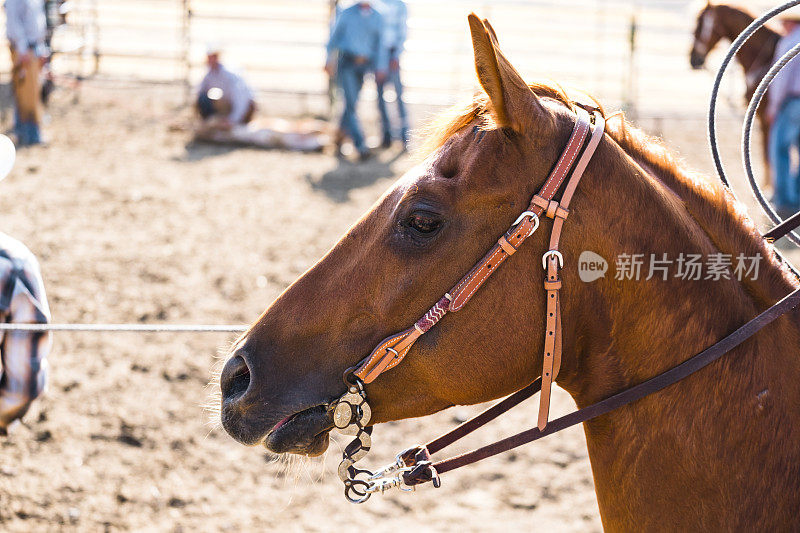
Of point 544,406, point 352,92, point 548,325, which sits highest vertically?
point 548,325

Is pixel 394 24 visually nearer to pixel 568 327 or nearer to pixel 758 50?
pixel 758 50

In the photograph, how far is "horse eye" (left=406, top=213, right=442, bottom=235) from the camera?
76.8 inches

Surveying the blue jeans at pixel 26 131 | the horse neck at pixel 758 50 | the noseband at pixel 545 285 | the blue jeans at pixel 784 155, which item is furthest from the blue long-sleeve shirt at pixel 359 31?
the noseband at pixel 545 285

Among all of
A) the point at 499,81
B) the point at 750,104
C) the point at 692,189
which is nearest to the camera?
the point at 499,81

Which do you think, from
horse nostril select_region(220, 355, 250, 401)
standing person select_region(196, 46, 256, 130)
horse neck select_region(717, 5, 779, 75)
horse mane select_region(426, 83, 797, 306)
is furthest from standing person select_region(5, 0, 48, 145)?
horse mane select_region(426, 83, 797, 306)

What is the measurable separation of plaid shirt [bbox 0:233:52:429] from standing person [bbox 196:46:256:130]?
8.56 meters

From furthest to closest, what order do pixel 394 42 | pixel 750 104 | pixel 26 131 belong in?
pixel 394 42, pixel 26 131, pixel 750 104

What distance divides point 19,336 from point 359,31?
8511 mm

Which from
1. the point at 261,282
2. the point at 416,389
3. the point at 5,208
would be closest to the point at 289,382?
the point at 416,389

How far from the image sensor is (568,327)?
198 centimetres

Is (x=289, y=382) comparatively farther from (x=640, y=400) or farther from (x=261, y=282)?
(x=261, y=282)

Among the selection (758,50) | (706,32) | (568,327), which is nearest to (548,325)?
(568,327)

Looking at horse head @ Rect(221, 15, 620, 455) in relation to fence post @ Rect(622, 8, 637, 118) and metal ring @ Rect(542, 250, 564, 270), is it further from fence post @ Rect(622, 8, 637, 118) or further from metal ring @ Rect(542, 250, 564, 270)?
fence post @ Rect(622, 8, 637, 118)

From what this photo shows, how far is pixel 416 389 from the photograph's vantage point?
2059 millimetres
